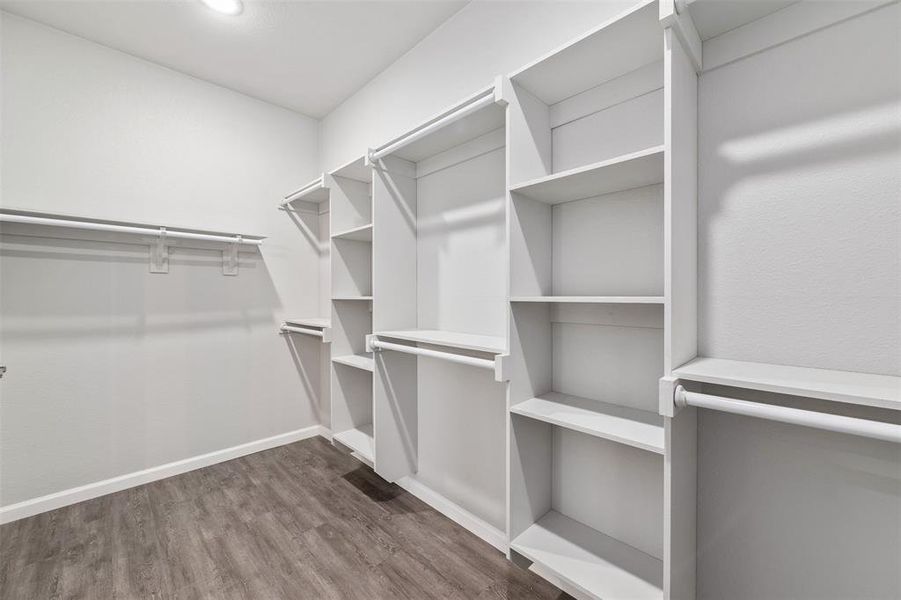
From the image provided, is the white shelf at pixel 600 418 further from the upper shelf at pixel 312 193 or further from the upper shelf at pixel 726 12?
the upper shelf at pixel 312 193

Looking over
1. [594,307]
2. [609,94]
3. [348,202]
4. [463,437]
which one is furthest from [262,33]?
[463,437]

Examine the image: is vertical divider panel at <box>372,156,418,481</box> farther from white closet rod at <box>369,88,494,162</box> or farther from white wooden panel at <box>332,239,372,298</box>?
white wooden panel at <box>332,239,372,298</box>

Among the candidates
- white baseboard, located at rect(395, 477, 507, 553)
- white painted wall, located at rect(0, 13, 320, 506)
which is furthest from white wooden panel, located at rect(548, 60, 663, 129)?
white painted wall, located at rect(0, 13, 320, 506)

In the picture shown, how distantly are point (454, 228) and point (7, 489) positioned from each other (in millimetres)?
2743

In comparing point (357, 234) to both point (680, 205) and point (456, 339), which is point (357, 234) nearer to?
point (456, 339)

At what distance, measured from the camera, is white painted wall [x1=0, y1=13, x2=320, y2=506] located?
200 centimetres

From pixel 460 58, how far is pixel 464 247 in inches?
37.8

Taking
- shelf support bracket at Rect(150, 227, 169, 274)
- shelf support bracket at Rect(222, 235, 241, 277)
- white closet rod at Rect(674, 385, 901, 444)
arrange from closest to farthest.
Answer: white closet rod at Rect(674, 385, 901, 444) → shelf support bracket at Rect(150, 227, 169, 274) → shelf support bracket at Rect(222, 235, 241, 277)

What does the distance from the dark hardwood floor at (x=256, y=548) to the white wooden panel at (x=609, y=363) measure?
0.82 m

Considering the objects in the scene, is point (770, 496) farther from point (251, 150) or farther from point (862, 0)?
point (251, 150)

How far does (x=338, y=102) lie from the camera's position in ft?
9.28

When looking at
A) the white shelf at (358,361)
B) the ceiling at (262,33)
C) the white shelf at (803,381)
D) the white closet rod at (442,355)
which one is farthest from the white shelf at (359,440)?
the ceiling at (262,33)

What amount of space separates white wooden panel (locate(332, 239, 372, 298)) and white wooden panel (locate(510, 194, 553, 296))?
128 centimetres

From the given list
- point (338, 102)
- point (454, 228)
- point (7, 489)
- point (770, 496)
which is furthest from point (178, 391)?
point (770, 496)
